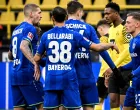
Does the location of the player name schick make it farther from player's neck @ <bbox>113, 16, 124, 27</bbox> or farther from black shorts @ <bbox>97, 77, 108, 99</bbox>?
black shorts @ <bbox>97, 77, 108, 99</bbox>

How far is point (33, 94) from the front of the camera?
9164 millimetres

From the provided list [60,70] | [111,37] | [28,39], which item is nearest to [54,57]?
[60,70]

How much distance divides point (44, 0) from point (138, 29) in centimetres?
1189

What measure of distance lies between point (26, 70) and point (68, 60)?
1130 mm

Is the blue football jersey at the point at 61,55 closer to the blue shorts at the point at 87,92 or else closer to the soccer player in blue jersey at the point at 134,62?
the soccer player in blue jersey at the point at 134,62

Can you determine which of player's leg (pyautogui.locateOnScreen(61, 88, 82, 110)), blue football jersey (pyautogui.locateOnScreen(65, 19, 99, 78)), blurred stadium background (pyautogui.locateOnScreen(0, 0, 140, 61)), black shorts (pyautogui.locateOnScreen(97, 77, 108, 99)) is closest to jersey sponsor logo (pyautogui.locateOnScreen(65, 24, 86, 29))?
blue football jersey (pyautogui.locateOnScreen(65, 19, 99, 78))

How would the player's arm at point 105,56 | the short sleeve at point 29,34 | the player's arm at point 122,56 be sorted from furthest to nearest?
the player's arm at point 122,56 → the short sleeve at point 29,34 → the player's arm at point 105,56

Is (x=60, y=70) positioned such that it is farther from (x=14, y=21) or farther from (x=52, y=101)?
(x=14, y=21)

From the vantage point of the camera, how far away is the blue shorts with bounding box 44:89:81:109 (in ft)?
27.1

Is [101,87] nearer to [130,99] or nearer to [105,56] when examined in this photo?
[105,56]

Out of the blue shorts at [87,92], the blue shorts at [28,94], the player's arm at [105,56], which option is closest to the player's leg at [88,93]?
the blue shorts at [87,92]

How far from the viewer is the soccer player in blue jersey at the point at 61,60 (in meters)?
8.20

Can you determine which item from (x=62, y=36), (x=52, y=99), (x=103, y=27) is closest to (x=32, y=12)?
(x=62, y=36)

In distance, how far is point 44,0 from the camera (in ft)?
66.3
